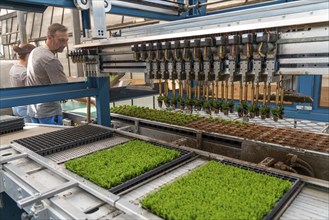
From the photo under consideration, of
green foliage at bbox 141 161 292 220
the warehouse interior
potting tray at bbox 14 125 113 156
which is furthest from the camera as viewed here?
potting tray at bbox 14 125 113 156

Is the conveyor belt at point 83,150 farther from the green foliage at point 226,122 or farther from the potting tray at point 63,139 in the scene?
the green foliage at point 226,122

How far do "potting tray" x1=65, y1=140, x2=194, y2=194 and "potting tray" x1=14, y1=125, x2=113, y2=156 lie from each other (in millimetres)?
260

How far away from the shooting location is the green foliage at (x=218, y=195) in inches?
34.6

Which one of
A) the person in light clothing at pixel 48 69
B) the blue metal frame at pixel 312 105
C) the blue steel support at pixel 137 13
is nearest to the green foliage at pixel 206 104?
the blue steel support at pixel 137 13

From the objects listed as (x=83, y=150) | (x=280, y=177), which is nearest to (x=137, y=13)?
(x=83, y=150)

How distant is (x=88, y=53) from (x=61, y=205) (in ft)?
4.46

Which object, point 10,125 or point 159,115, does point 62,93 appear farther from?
point 159,115

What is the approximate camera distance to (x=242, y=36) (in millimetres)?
1183

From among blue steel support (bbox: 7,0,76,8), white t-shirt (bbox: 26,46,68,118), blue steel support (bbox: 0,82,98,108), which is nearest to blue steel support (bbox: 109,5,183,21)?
blue steel support (bbox: 7,0,76,8)

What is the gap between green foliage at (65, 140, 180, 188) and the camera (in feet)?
3.84

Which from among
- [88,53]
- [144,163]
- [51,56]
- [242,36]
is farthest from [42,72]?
[242,36]

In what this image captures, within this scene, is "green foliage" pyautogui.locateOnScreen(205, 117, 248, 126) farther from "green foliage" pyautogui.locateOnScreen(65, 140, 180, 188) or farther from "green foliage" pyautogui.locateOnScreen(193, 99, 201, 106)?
"green foliage" pyautogui.locateOnScreen(65, 140, 180, 188)

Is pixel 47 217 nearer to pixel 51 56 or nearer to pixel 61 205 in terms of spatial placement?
pixel 61 205

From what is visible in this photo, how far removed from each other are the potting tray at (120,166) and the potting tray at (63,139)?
260 millimetres
